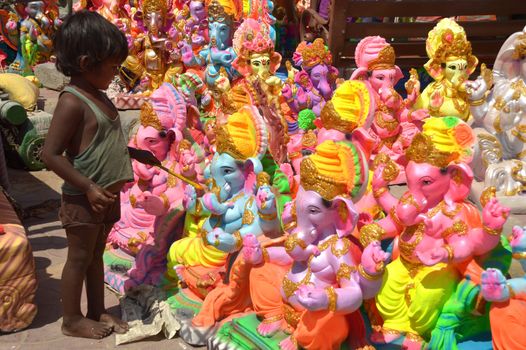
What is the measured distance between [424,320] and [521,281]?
0.47 m

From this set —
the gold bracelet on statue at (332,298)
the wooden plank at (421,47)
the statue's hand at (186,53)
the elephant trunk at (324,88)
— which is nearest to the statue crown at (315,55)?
the elephant trunk at (324,88)

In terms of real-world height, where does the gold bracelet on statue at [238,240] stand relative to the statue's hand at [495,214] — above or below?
below

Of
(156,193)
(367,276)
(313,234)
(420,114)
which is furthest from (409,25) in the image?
(367,276)

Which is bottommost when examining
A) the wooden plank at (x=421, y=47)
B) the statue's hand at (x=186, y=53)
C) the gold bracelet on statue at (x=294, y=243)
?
the gold bracelet on statue at (x=294, y=243)

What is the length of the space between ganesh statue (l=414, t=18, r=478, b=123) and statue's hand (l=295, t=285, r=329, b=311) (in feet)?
9.61

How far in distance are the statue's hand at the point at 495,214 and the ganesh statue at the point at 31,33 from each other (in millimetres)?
8891

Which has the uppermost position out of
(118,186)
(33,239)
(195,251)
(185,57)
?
(185,57)

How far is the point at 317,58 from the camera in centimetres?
631

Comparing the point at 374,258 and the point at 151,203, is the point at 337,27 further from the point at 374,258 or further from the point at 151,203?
the point at 374,258

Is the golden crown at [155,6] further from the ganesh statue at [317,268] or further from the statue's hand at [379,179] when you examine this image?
the ganesh statue at [317,268]

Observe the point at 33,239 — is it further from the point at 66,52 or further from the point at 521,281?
the point at 521,281

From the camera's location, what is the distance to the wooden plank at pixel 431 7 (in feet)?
25.7

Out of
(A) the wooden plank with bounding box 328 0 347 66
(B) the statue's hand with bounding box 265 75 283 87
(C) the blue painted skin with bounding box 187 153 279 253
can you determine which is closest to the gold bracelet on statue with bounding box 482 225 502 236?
→ (C) the blue painted skin with bounding box 187 153 279 253

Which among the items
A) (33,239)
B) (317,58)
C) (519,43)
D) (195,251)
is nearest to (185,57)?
(317,58)
